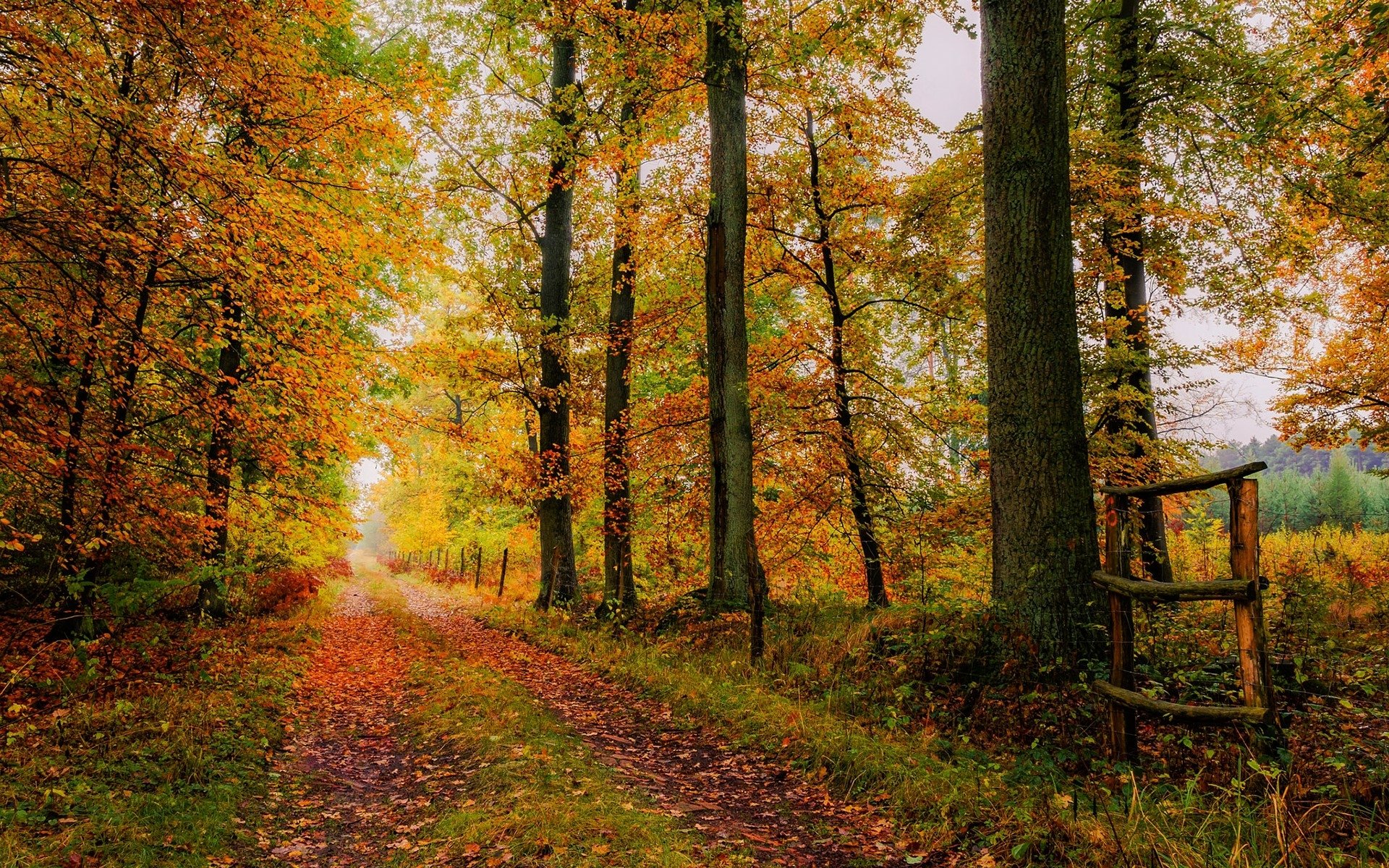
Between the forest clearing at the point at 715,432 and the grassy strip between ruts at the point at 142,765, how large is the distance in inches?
1.8

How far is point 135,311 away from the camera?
6.96 m

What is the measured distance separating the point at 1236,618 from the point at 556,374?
1327 cm

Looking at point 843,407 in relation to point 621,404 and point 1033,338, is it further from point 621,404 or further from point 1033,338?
point 1033,338

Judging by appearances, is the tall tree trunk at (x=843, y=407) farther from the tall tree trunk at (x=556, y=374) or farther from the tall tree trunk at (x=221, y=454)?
the tall tree trunk at (x=221, y=454)

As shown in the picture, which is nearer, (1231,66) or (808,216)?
(1231,66)

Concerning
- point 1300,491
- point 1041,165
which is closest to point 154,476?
point 1041,165

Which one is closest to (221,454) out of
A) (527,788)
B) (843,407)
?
(527,788)

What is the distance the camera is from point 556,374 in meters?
14.8

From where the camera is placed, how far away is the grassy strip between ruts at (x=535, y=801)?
3770mm

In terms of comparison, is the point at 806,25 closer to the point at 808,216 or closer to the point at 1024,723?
the point at 808,216

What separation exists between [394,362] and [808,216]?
7593mm

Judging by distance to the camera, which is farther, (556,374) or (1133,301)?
(556,374)

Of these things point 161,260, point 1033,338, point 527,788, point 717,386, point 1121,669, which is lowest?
point 527,788

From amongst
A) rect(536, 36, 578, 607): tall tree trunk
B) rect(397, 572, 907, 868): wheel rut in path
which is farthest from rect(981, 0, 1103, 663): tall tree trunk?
rect(536, 36, 578, 607): tall tree trunk
